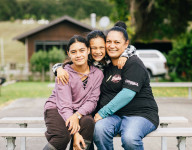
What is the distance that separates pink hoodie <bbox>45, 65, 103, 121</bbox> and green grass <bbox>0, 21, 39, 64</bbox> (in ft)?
139

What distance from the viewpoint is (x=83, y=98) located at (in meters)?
3.53

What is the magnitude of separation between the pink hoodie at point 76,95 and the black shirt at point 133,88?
0.40 ft

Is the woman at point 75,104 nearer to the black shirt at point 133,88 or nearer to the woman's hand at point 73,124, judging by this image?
the woman's hand at point 73,124

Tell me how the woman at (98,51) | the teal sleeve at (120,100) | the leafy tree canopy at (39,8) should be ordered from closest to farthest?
the teal sleeve at (120,100), the woman at (98,51), the leafy tree canopy at (39,8)

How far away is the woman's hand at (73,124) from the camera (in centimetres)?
321

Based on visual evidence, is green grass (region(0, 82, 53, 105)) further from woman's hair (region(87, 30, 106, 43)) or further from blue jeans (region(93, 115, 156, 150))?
blue jeans (region(93, 115, 156, 150))

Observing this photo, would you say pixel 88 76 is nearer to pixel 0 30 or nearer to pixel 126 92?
pixel 126 92

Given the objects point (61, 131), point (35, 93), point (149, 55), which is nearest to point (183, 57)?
point (149, 55)

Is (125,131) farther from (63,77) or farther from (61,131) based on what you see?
(63,77)

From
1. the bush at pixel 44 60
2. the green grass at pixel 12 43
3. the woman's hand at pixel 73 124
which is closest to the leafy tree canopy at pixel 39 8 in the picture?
the green grass at pixel 12 43

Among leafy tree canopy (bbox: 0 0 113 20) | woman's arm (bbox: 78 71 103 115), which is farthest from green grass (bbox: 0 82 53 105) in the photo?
leafy tree canopy (bbox: 0 0 113 20)

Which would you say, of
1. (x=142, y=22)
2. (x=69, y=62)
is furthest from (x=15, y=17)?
(x=69, y=62)

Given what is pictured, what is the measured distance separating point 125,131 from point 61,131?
0.68 metres

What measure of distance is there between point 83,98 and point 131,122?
619 mm
